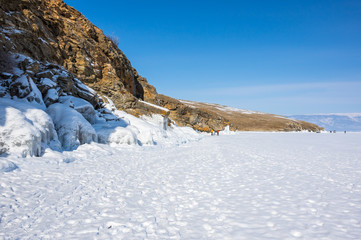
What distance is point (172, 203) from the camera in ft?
20.6

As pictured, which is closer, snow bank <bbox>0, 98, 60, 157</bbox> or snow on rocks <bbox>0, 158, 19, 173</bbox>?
snow on rocks <bbox>0, 158, 19, 173</bbox>

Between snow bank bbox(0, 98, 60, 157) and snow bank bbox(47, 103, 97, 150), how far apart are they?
5.63 feet

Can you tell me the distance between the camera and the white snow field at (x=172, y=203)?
4617 mm

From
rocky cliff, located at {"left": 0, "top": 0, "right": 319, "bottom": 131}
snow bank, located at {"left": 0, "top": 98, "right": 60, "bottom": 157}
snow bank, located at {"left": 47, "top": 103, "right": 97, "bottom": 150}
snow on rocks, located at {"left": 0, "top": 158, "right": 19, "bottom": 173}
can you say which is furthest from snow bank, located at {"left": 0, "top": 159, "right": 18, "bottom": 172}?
rocky cliff, located at {"left": 0, "top": 0, "right": 319, "bottom": 131}

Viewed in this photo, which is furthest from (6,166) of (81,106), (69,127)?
(81,106)

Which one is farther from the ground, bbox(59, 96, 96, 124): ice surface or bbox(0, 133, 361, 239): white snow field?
bbox(59, 96, 96, 124): ice surface

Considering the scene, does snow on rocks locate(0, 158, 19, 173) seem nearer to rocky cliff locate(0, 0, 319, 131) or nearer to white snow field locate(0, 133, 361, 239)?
white snow field locate(0, 133, 361, 239)

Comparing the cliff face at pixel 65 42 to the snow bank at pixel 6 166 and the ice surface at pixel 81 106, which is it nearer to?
the ice surface at pixel 81 106

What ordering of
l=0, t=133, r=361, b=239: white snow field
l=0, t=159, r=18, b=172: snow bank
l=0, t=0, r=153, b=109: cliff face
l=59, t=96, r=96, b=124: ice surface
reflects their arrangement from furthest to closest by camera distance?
l=0, t=0, r=153, b=109: cliff face → l=59, t=96, r=96, b=124: ice surface → l=0, t=159, r=18, b=172: snow bank → l=0, t=133, r=361, b=239: white snow field

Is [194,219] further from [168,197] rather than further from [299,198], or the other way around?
[299,198]

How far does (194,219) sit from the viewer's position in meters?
5.23

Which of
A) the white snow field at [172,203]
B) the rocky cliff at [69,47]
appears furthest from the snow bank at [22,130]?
the rocky cliff at [69,47]

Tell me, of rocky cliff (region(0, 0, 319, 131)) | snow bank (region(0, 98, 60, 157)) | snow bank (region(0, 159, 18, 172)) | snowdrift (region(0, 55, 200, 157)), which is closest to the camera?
snow bank (region(0, 159, 18, 172))

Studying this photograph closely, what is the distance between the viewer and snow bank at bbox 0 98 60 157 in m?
9.52
